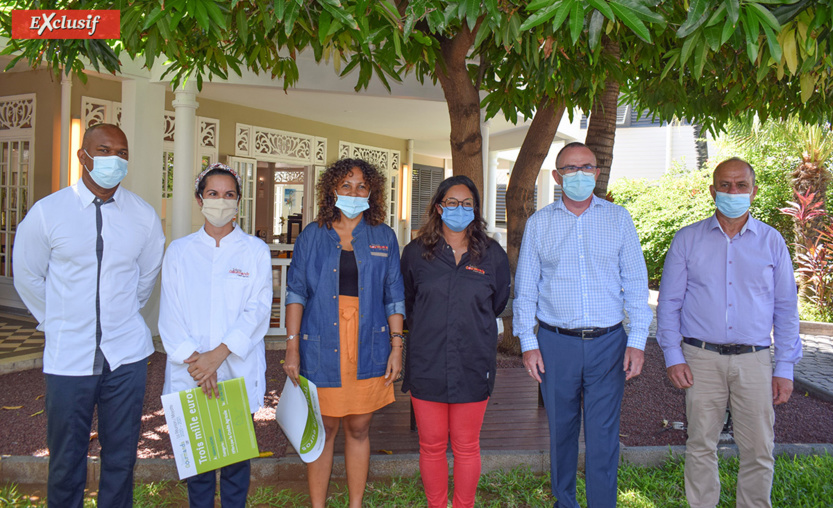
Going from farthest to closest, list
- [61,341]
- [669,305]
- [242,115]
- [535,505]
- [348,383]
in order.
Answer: [242,115], [535,505], [669,305], [348,383], [61,341]

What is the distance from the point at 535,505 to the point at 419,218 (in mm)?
14682

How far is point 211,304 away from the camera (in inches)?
121

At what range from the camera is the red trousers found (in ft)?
10.8

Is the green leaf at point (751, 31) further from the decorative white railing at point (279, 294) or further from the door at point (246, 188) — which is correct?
the door at point (246, 188)

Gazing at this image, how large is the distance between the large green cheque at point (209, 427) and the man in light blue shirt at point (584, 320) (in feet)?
4.83

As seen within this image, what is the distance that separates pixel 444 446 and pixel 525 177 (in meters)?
4.14

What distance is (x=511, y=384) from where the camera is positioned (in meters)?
6.17

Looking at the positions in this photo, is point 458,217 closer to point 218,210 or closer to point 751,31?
point 218,210

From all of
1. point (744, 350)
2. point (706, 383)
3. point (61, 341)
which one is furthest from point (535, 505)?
point (61, 341)

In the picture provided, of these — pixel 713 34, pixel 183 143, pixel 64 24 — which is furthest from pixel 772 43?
pixel 183 143

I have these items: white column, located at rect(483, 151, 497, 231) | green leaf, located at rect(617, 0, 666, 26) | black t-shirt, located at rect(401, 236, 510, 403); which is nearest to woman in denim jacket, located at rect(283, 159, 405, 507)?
black t-shirt, located at rect(401, 236, 510, 403)

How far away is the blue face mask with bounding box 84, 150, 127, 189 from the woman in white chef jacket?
389 millimetres

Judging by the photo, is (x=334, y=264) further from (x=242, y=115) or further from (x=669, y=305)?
(x=242, y=115)

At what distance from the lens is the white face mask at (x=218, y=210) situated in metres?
3.12
